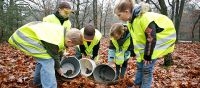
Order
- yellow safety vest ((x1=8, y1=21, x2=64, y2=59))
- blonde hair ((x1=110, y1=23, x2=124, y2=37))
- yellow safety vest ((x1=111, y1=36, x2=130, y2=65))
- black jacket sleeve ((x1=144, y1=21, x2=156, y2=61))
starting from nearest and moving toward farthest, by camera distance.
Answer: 1. yellow safety vest ((x1=8, y1=21, x2=64, y2=59))
2. black jacket sleeve ((x1=144, y1=21, x2=156, y2=61))
3. blonde hair ((x1=110, y1=23, x2=124, y2=37))
4. yellow safety vest ((x1=111, y1=36, x2=130, y2=65))

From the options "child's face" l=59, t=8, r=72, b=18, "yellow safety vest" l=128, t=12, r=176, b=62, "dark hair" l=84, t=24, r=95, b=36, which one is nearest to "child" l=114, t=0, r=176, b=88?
"yellow safety vest" l=128, t=12, r=176, b=62

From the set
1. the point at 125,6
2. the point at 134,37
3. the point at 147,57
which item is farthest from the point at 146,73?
the point at 125,6

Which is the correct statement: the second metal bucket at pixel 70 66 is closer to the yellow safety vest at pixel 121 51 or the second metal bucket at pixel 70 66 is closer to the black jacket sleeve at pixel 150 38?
the yellow safety vest at pixel 121 51

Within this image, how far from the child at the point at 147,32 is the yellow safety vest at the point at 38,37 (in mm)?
992

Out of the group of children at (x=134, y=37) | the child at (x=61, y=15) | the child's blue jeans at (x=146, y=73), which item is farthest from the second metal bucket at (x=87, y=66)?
the child's blue jeans at (x=146, y=73)

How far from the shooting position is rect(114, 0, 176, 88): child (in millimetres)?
4684

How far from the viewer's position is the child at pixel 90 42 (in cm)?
601

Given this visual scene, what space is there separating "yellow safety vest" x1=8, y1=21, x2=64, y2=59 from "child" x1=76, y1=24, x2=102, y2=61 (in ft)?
4.86

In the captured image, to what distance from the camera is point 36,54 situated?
4.57 meters

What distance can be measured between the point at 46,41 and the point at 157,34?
1.65 meters

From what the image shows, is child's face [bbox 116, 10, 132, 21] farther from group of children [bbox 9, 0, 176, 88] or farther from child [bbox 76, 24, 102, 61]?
child [bbox 76, 24, 102, 61]

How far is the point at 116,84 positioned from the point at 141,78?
2.64 feet

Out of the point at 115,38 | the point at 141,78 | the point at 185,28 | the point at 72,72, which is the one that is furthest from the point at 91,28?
the point at 185,28

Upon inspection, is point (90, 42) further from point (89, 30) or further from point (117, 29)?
point (117, 29)
